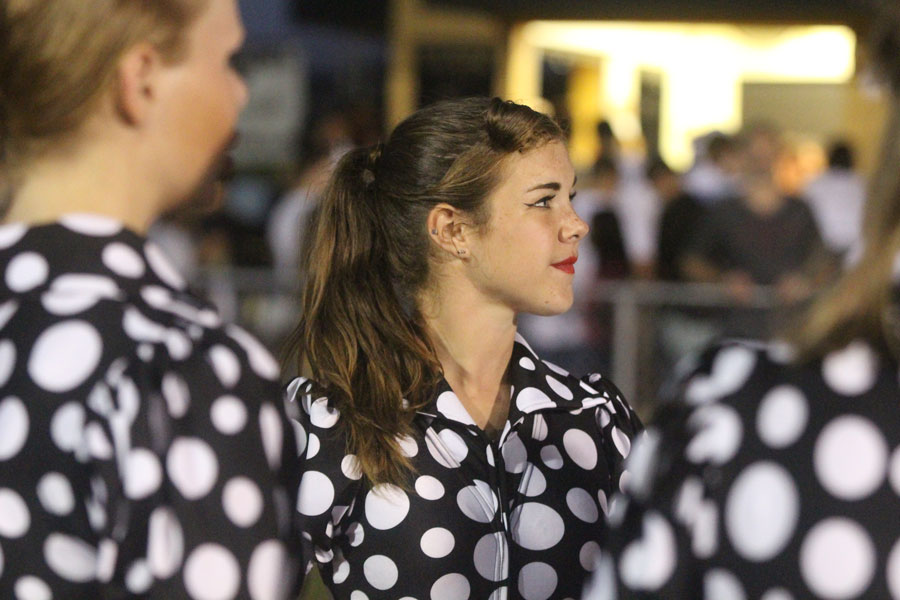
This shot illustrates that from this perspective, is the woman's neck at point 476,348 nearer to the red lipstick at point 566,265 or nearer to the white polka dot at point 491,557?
the red lipstick at point 566,265

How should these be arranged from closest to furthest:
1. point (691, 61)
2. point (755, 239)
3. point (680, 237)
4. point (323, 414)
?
point (323, 414) → point (755, 239) → point (680, 237) → point (691, 61)

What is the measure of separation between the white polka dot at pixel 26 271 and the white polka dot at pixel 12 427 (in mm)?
122

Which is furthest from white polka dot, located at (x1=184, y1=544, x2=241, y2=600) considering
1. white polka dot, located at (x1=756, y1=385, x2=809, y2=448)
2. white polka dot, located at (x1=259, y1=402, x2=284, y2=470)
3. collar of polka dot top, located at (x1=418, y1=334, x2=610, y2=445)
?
collar of polka dot top, located at (x1=418, y1=334, x2=610, y2=445)

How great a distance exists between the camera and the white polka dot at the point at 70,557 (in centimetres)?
133

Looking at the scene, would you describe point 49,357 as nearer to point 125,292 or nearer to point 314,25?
point 125,292

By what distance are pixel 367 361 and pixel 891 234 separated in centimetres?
137

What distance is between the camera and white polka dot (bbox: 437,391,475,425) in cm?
248

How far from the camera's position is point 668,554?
1.44 meters

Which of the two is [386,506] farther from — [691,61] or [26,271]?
[691,61]

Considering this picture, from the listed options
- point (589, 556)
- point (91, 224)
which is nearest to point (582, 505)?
point (589, 556)

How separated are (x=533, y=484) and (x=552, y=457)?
0.24 feet

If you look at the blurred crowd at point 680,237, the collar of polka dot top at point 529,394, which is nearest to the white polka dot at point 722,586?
the collar of polka dot top at point 529,394

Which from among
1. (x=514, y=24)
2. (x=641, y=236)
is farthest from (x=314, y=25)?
(x=641, y=236)

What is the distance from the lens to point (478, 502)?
2.42 meters
